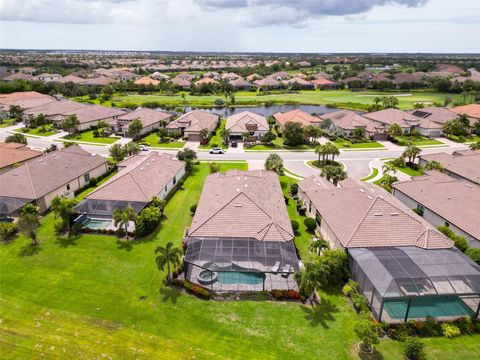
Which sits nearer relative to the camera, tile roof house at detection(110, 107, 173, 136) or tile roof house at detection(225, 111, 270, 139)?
tile roof house at detection(225, 111, 270, 139)

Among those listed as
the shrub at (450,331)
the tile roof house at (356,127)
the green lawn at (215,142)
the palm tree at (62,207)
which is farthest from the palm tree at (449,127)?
the palm tree at (62,207)

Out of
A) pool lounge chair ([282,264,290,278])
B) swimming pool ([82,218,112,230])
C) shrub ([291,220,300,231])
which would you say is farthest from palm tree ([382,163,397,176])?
swimming pool ([82,218,112,230])

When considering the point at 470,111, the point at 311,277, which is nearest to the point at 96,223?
the point at 311,277

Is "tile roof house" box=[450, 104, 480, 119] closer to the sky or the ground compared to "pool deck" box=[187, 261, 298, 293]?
closer to the sky

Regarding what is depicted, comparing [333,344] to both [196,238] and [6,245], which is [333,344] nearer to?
[196,238]

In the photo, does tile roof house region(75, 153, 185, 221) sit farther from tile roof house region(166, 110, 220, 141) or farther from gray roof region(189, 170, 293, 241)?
tile roof house region(166, 110, 220, 141)

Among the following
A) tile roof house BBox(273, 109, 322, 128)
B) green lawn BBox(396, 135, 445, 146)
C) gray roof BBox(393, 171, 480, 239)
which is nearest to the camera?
gray roof BBox(393, 171, 480, 239)

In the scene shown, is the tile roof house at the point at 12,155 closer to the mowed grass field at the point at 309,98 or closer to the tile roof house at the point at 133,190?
the tile roof house at the point at 133,190
